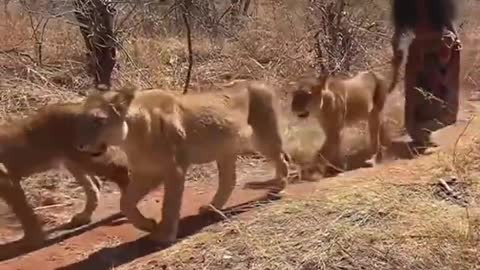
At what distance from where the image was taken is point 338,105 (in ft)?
24.5

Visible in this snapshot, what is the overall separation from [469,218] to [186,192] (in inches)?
95.9

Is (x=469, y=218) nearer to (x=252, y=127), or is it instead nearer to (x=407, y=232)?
(x=407, y=232)

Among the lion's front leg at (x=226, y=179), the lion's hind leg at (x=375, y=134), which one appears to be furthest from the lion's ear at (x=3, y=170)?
the lion's hind leg at (x=375, y=134)

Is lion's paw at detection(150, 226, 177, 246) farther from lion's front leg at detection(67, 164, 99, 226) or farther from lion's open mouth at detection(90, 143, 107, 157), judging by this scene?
lion's front leg at detection(67, 164, 99, 226)

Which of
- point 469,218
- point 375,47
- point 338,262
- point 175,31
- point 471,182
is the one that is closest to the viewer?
point 338,262

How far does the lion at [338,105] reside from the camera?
7.30 metres

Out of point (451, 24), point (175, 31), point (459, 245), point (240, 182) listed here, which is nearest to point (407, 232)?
point (459, 245)

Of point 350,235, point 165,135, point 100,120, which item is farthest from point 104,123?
point 350,235

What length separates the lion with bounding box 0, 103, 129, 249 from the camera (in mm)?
5934

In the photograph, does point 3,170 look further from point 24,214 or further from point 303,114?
point 303,114

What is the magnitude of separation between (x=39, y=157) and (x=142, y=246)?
3.41 ft

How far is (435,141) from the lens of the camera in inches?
321

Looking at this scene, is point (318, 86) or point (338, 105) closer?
point (318, 86)

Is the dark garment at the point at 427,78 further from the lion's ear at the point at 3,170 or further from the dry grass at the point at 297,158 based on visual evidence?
the lion's ear at the point at 3,170
